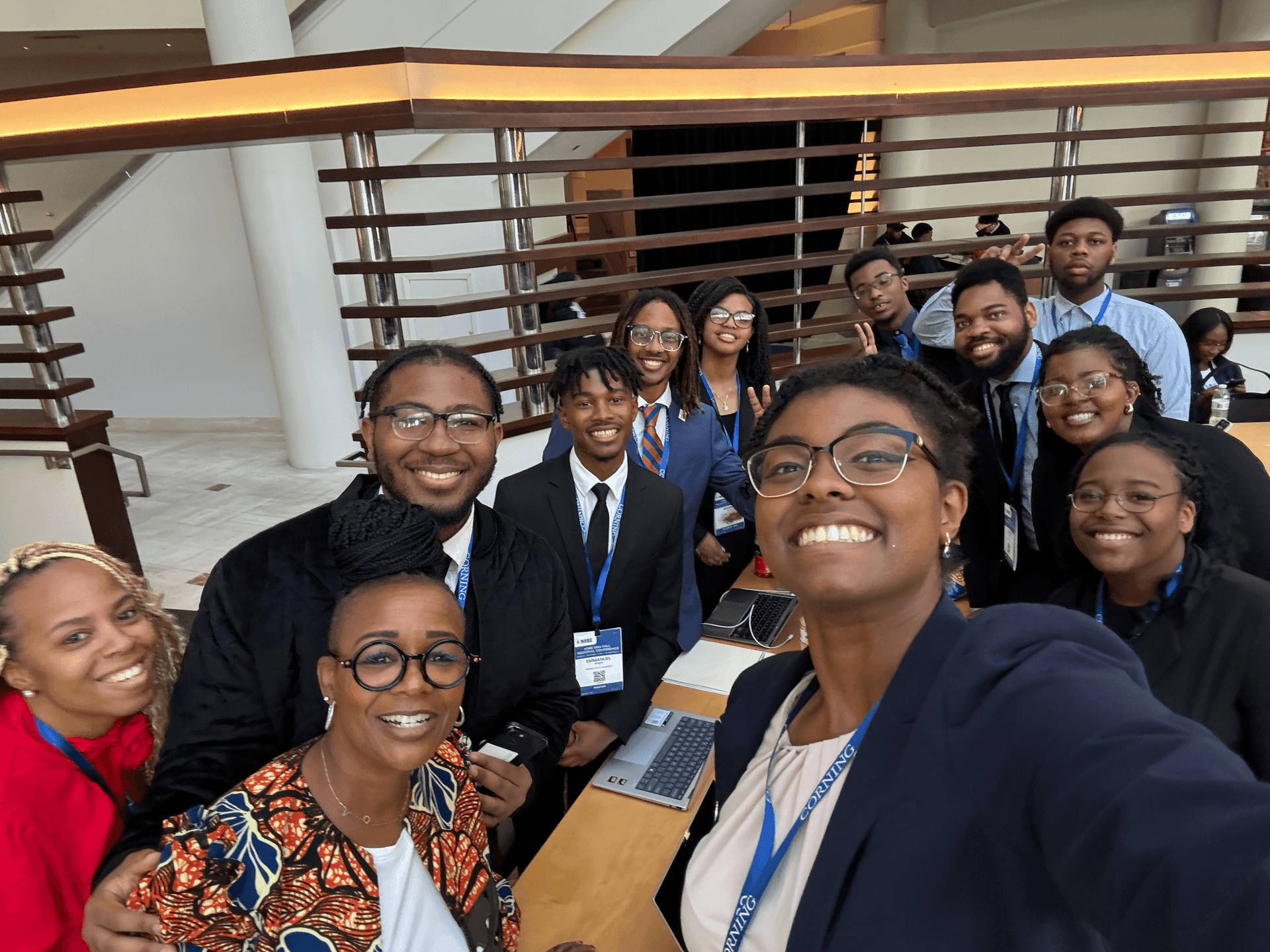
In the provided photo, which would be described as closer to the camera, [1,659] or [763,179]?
[1,659]

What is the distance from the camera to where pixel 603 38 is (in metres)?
5.14

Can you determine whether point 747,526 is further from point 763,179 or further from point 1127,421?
point 763,179

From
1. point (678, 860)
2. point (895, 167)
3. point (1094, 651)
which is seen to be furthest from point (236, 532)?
point (895, 167)

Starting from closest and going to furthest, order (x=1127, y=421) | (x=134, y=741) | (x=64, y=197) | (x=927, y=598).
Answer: (x=927, y=598) → (x=134, y=741) → (x=1127, y=421) → (x=64, y=197)

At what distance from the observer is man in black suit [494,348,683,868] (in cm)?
199

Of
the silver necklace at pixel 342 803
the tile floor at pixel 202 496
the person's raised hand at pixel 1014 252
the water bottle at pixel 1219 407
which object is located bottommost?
the tile floor at pixel 202 496

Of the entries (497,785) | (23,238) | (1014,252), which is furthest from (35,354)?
(1014,252)

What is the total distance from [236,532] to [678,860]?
451 centimetres

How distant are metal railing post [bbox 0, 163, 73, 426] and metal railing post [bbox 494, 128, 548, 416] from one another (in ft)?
7.76

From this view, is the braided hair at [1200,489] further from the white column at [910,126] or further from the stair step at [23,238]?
the white column at [910,126]

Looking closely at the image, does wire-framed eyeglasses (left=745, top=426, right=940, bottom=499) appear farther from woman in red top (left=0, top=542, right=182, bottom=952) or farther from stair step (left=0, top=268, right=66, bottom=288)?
stair step (left=0, top=268, right=66, bottom=288)

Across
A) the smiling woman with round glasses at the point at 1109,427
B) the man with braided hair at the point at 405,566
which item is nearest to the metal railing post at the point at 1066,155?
the smiling woman with round glasses at the point at 1109,427

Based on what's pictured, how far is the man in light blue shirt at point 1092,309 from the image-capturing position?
2.85m

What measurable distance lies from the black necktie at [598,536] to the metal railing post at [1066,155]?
360 centimetres
